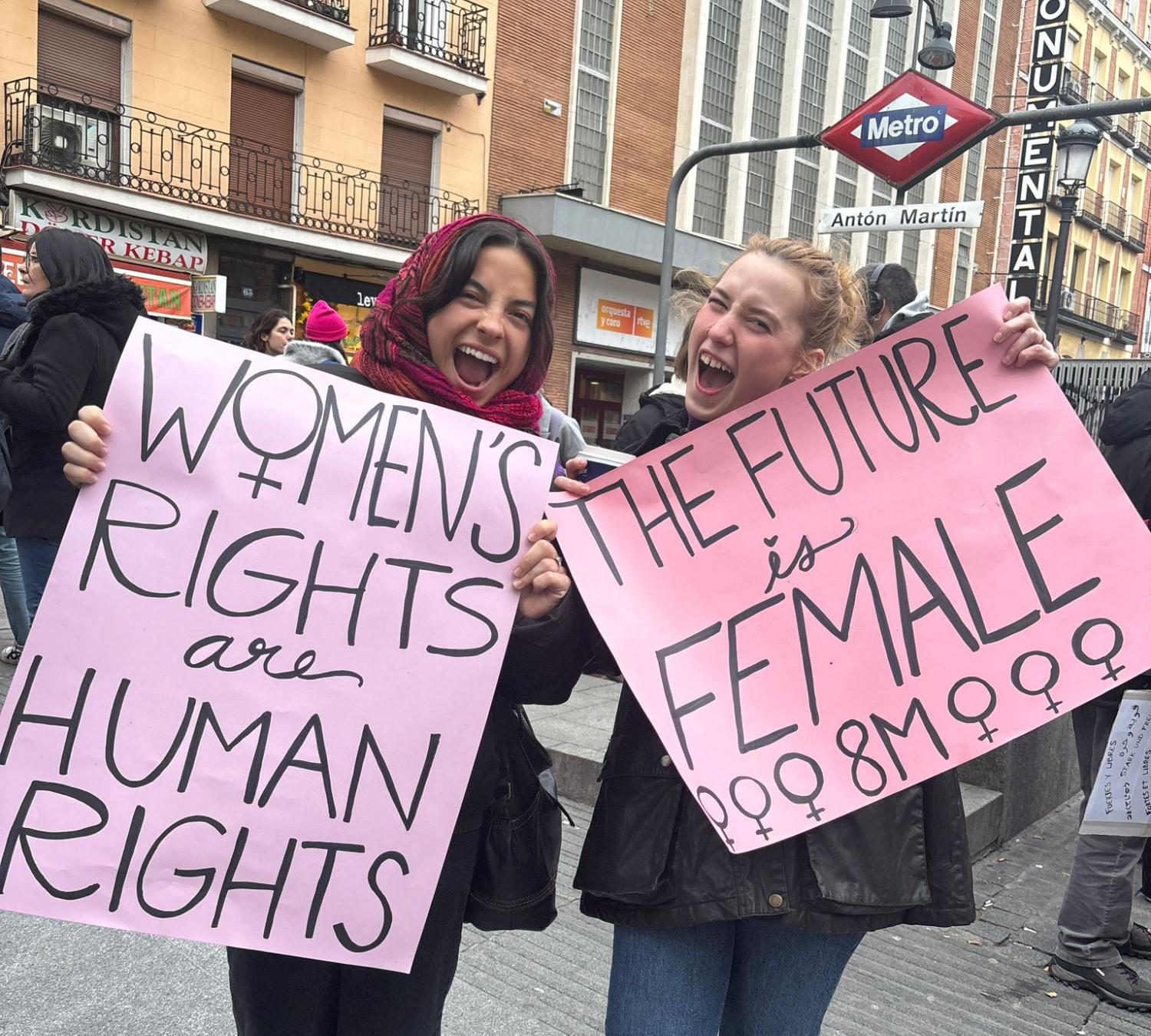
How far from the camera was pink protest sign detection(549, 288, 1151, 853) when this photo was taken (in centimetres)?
152

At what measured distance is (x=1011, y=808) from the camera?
159 inches

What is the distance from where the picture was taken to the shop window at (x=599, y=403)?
1856cm

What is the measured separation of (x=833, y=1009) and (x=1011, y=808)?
5.46 ft

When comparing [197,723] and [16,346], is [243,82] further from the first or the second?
[197,723]

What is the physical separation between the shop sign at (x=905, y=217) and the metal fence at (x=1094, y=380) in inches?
44.7

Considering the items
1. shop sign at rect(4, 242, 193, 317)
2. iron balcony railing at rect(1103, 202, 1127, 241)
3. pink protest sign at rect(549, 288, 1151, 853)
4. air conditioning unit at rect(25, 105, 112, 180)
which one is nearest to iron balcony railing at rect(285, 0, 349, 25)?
air conditioning unit at rect(25, 105, 112, 180)

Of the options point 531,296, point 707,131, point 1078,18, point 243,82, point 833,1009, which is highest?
point 1078,18

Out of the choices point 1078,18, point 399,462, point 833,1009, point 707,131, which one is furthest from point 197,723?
point 1078,18

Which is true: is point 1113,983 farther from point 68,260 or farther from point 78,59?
point 78,59

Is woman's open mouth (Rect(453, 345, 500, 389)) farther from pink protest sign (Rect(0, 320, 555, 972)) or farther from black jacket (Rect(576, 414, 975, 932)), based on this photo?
black jacket (Rect(576, 414, 975, 932))

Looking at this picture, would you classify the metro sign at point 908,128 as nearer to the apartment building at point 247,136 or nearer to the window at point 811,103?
the apartment building at point 247,136

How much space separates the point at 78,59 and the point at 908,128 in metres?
10.2

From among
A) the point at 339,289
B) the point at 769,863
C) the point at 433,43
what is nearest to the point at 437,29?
the point at 433,43

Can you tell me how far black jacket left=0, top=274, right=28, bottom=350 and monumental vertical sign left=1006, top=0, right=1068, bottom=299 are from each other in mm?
16758
